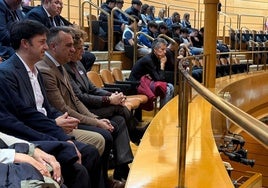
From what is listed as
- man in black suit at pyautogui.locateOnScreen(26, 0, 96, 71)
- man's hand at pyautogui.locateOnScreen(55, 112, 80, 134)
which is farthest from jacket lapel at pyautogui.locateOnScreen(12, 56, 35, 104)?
man in black suit at pyautogui.locateOnScreen(26, 0, 96, 71)

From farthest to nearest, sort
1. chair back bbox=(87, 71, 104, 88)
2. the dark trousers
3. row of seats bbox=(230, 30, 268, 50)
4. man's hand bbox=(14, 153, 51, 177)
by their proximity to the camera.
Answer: row of seats bbox=(230, 30, 268, 50) < chair back bbox=(87, 71, 104, 88) < the dark trousers < man's hand bbox=(14, 153, 51, 177)

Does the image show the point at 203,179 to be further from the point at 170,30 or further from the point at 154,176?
the point at 170,30

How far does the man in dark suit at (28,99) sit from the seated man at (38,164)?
0.12 meters

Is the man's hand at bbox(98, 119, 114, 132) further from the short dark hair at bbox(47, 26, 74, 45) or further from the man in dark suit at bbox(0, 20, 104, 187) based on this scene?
the short dark hair at bbox(47, 26, 74, 45)

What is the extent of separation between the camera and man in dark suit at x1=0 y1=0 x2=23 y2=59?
2947mm

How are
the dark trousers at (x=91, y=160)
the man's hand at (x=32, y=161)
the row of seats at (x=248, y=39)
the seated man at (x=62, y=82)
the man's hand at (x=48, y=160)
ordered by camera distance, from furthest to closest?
the row of seats at (x=248, y=39) → the seated man at (x=62, y=82) → the dark trousers at (x=91, y=160) → the man's hand at (x=48, y=160) → the man's hand at (x=32, y=161)

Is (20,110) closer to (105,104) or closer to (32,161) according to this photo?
(32,161)

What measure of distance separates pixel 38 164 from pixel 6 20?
5.79ft

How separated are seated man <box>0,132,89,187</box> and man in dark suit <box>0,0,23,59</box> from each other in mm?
1252

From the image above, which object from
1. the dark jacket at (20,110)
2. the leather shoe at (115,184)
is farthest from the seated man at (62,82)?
the dark jacket at (20,110)

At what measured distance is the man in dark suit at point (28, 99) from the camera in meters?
1.96

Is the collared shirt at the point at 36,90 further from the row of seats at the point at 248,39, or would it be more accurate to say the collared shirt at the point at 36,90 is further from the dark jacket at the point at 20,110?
the row of seats at the point at 248,39

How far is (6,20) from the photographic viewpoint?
3.10m

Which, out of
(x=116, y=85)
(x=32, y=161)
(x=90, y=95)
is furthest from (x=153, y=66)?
(x=32, y=161)
